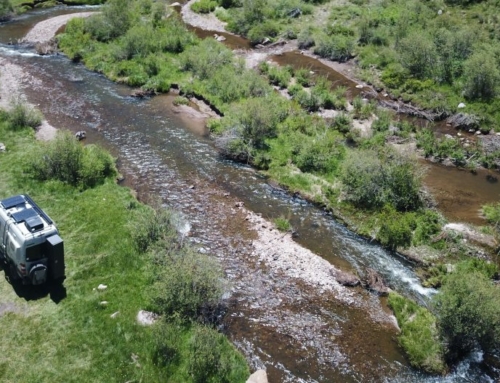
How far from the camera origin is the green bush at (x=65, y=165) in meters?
27.2

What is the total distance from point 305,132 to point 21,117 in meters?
19.1

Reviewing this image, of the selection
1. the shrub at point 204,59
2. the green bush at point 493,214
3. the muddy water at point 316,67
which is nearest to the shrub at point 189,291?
the green bush at point 493,214

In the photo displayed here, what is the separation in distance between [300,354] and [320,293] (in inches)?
144

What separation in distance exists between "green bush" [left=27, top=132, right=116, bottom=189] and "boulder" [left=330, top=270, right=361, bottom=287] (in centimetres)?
1424

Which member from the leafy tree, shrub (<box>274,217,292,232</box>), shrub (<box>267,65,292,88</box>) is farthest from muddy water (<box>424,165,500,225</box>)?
shrub (<box>267,65,292,88</box>)

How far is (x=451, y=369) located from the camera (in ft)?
64.5

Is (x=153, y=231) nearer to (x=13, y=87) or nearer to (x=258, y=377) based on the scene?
(x=258, y=377)

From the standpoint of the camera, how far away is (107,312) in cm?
2009

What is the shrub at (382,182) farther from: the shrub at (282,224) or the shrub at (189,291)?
the shrub at (189,291)

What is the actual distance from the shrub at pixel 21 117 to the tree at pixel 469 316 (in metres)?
27.3

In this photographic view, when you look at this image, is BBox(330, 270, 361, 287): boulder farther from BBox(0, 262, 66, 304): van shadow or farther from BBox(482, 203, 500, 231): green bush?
BBox(0, 262, 66, 304): van shadow

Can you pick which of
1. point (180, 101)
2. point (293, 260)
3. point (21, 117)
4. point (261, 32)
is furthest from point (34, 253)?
point (261, 32)

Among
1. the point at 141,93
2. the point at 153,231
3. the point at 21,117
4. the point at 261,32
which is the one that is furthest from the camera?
the point at 261,32

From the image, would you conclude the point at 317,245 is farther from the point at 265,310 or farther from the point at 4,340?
the point at 4,340
